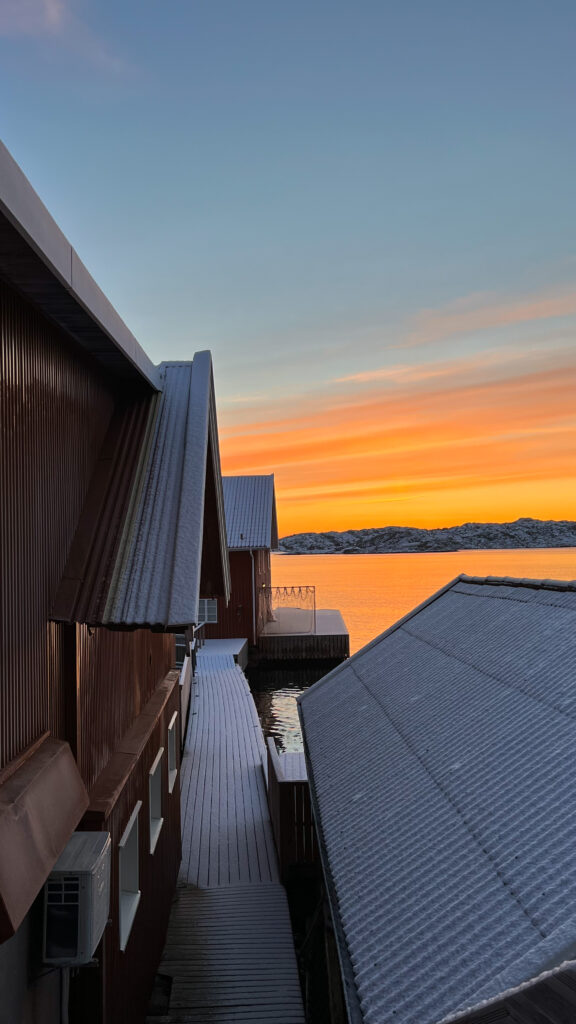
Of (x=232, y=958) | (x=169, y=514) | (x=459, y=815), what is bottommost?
(x=232, y=958)

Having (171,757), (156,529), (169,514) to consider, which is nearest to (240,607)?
(171,757)

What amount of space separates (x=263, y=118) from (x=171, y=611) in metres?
12.8

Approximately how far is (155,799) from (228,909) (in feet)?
6.50

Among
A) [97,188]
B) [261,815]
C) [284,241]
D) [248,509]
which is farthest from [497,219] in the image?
[248,509]


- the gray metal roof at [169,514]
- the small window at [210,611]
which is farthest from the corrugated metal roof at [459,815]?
the small window at [210,611]

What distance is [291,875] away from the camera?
31.3 feet

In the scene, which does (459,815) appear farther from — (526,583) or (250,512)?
(250,512)

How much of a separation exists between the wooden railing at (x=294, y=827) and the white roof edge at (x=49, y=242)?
7.02 m

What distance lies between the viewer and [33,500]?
159 inches

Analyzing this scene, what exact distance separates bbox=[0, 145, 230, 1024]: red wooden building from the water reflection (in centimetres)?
1570

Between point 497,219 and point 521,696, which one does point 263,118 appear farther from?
point 521,696

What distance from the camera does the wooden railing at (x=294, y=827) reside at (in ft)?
31.5

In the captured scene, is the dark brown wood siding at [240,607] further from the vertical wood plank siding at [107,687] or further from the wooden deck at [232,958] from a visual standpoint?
the vertical wood plank siding at [107,687]

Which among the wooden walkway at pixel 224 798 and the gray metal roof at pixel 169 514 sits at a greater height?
the gray metal roof at pixel 169 514
